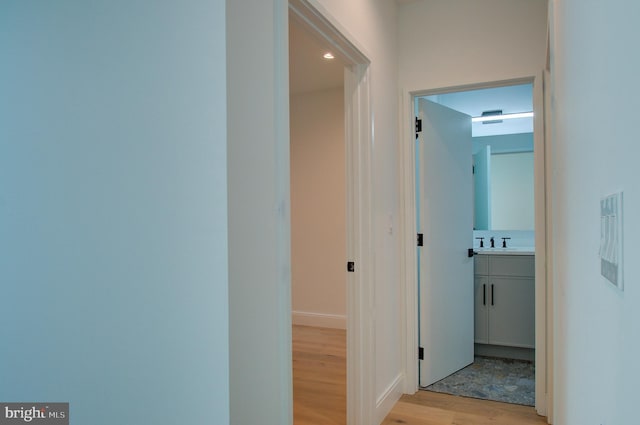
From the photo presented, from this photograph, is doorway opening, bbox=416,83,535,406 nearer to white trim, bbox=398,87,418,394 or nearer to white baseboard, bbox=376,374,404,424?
white trim, bbox=398,87,418,394

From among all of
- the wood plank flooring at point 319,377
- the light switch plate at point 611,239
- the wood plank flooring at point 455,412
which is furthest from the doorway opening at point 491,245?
the light switch plate at point 611,239

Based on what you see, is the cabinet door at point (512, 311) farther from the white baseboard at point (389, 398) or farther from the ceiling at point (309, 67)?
the ceiling at point (309, 67)

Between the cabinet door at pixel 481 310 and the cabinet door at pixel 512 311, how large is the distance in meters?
0.03

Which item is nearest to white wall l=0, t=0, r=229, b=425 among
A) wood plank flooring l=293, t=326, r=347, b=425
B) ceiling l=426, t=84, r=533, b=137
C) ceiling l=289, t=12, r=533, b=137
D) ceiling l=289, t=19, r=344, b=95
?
wood plank flooring l=293, t=326, r=347, b=425

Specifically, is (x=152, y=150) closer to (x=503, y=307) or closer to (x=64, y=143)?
(x=64, y=143)

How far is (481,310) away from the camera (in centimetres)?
374

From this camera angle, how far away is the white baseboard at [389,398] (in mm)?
2510

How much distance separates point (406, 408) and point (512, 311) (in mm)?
1479

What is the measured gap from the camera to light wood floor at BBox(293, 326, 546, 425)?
2549 mm

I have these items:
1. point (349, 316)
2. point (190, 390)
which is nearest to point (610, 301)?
point (190, 390)

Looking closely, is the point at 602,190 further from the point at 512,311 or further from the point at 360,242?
the point at 512,311

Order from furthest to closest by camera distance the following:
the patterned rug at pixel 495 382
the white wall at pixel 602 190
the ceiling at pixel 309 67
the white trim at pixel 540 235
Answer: the ceiling at pixel 309 67 < the patterned rug at pixel 495 382 < the white trim at pixel 540 235 < the white wall at pixel 602 190

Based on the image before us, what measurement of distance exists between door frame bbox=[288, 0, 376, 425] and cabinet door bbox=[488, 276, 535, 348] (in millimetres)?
1748

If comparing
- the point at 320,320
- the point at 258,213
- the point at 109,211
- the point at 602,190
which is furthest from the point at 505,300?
the point at 109,211
